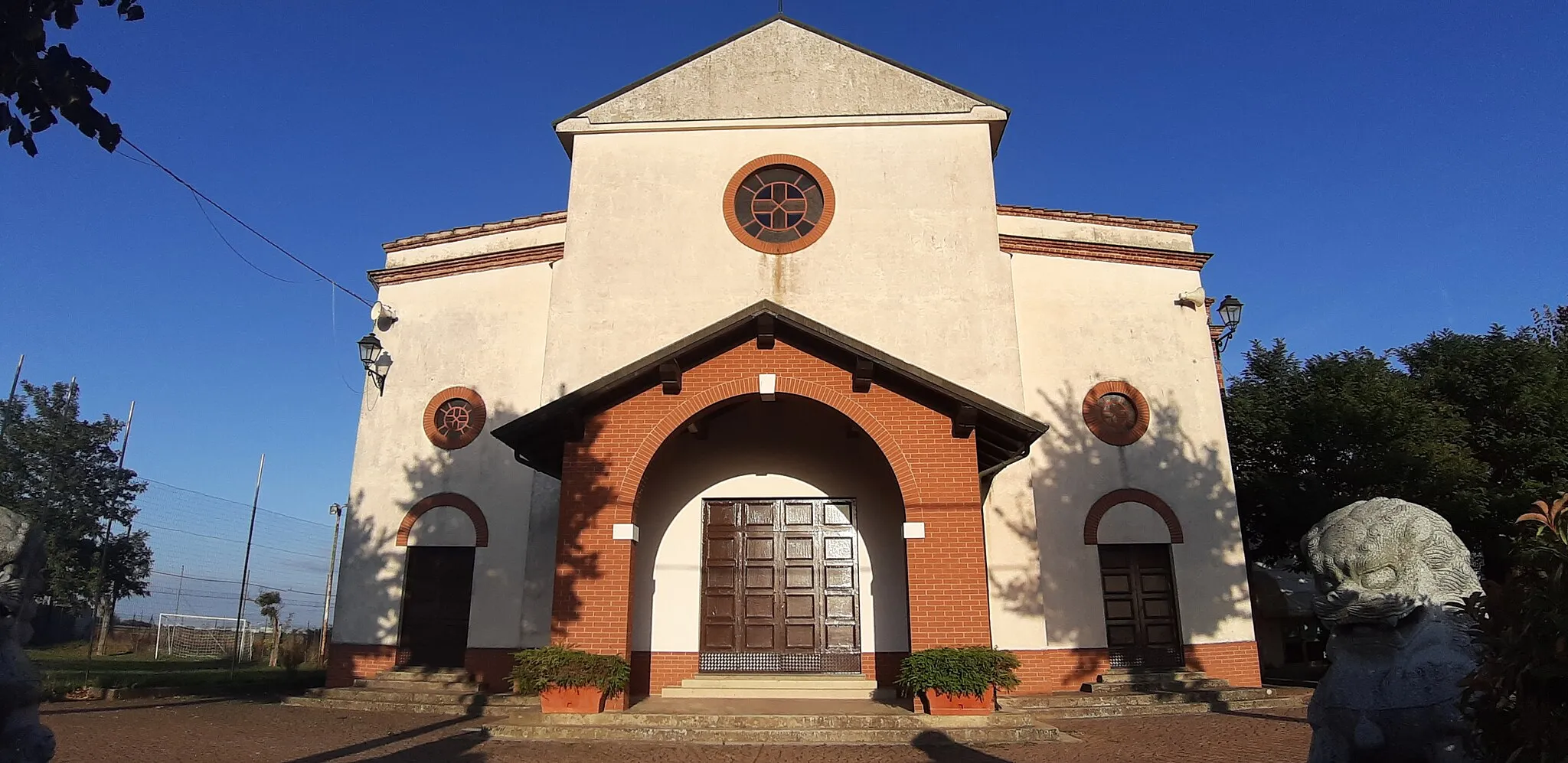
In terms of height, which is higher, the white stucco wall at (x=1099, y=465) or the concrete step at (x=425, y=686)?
the white stucco wall at (x=1099, y=465)

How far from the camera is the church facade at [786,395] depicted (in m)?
11.6

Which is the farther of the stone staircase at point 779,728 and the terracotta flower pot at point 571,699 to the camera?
the terracotta flower pot at point 571,699

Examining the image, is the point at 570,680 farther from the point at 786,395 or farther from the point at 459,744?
the point at 786,395

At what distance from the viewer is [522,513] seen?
45.8 ft

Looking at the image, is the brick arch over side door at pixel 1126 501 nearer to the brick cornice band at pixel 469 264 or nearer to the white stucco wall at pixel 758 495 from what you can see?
the white stucco wall at pixel 758 495

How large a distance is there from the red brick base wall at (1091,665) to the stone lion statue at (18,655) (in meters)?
11.0

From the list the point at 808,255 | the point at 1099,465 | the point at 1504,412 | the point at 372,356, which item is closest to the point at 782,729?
the point at 808,255

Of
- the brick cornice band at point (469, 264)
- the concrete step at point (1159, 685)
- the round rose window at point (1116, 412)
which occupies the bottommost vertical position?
the concrete step at point (1159, 685)

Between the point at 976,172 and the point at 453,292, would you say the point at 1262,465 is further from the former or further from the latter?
the point at 453,292

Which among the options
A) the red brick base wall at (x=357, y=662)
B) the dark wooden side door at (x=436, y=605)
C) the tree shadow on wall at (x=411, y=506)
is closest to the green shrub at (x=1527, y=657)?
the tree shadow on wall at (x=411, y=506)

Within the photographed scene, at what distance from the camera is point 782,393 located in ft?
34.4

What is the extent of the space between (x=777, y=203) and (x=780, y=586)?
6.19m

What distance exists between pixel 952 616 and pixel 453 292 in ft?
35.0

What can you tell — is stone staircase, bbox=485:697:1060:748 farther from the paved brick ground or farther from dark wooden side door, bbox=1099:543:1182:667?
dark wooden side door, bbox=1099:543:1182:667
